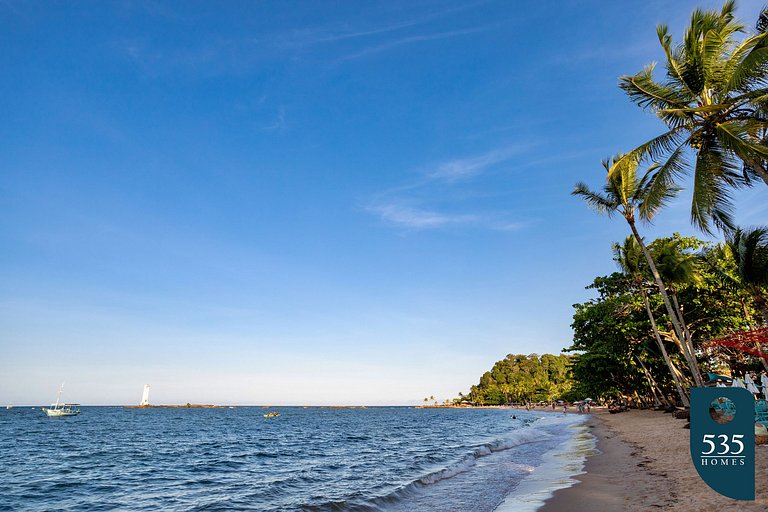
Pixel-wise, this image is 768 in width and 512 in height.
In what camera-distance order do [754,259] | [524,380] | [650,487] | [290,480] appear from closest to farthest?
[650,487]
[290,480]
[754,259]
[524,380]

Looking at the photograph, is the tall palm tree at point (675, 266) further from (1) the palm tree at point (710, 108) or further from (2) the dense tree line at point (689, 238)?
(1) the palm tree at point (710, 108)

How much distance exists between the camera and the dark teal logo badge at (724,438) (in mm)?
A: 4930

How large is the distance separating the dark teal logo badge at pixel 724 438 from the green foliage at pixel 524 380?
485ft

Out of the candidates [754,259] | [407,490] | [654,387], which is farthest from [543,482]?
[654,387]

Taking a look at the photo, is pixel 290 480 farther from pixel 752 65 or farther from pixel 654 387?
pixel 654 387

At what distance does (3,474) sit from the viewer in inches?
848

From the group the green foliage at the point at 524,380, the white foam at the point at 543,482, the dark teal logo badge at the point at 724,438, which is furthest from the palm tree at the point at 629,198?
the green foliage at the point at 524,380

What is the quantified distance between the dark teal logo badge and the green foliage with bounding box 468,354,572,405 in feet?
485

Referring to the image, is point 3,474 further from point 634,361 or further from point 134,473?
point 634,361

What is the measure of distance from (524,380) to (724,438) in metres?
174

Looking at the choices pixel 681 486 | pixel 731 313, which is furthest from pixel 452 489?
pixel 731 313

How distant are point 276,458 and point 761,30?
3002 centimetres

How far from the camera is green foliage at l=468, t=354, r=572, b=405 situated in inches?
5837

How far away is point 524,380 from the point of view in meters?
165
